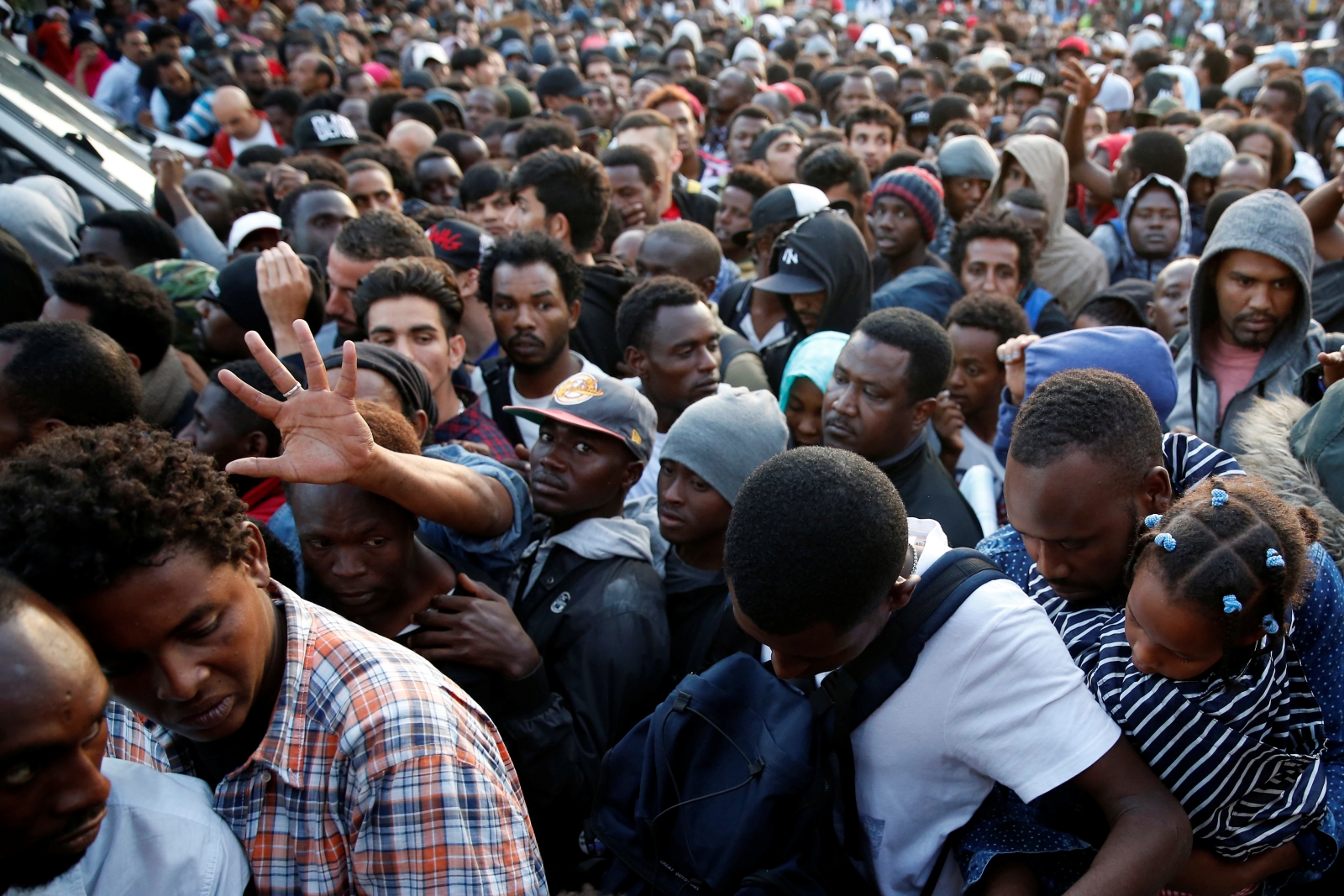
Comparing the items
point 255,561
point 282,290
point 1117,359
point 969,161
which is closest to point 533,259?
point 282,290

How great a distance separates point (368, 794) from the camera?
141cm

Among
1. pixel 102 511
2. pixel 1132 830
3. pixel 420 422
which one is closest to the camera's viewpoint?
pixel 102 511

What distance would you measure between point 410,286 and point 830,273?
191cm

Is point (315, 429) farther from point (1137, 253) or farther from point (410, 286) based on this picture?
point (1137, 253)

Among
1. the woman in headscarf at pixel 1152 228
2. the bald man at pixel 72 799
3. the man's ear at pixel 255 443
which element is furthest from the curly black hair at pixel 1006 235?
the bald man at pixel 72 799

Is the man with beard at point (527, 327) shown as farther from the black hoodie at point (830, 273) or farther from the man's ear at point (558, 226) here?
the black hoodie at point (830, 273)

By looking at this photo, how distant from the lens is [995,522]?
3.01 meters

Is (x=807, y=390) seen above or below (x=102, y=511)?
below

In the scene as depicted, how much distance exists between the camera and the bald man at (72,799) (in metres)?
1.13

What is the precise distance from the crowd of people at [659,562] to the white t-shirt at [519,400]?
0.03 metres

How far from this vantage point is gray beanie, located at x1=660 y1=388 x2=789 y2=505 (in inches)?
104

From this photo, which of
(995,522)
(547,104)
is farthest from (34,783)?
(547,104)

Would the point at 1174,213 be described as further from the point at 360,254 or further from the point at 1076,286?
the point at 360,254

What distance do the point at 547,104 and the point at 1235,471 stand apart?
31.0 ft
